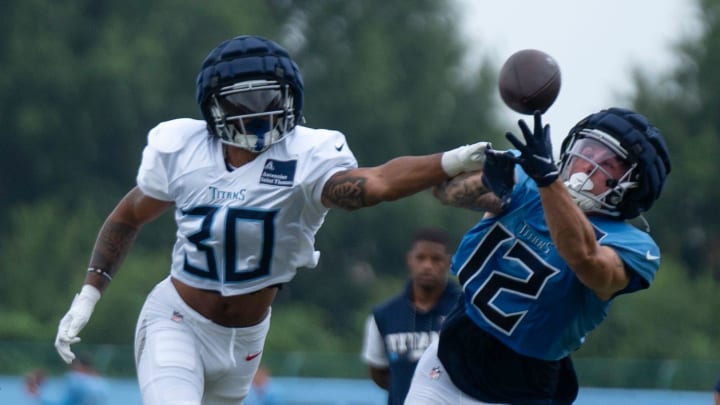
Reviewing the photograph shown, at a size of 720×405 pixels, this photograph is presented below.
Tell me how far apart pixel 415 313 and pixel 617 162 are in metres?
3.31

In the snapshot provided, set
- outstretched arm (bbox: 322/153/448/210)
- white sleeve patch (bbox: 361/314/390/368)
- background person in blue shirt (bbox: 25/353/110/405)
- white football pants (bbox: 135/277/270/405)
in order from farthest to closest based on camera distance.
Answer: background person in blue shirt (bbox: 25/353/110/405), white sleeve patch (bbox: 361/314/390/368), white football pants (bbox: 135/277/270/405), outstretched arm (bbox: 322/153/448/210)

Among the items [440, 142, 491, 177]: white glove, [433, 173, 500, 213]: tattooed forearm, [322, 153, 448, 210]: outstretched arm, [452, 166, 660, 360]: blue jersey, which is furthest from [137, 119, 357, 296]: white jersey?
[452, 166, 660, 360]: blue jersey

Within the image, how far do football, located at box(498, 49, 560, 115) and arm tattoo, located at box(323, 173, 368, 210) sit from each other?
643 millimetres

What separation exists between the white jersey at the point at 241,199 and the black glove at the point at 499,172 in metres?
0.74

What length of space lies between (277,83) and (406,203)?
26864 mm

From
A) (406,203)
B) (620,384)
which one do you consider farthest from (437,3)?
(620,384)

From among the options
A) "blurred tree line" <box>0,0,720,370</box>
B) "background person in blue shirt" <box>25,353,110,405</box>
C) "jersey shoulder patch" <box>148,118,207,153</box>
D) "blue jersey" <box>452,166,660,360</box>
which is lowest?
"blurred tree line" <box>0,0,720,370</box>

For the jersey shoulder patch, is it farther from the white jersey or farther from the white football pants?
the white football pants

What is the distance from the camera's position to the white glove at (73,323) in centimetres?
600

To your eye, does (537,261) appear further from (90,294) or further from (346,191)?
(90,294)

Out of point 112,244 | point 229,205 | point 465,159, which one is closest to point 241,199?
point 229,205

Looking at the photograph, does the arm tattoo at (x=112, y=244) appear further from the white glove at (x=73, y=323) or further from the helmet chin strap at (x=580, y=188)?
the helmet chin strap at (x=580, y=188)

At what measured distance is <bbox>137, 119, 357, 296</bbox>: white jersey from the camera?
19.0 ft

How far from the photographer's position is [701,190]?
105 feet
